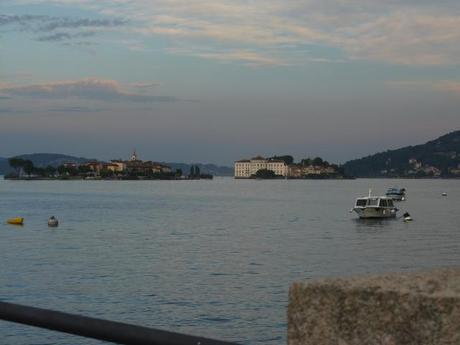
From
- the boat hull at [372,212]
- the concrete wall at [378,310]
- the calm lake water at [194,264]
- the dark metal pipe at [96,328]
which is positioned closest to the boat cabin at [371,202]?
the boat hull at [372,212]

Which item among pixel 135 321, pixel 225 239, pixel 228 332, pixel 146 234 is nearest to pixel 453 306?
pixel 228 332

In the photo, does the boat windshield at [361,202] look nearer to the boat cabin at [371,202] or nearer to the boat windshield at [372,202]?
the boat cabin at [371,202]

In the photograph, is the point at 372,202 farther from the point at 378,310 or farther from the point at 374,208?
the point at 378,310

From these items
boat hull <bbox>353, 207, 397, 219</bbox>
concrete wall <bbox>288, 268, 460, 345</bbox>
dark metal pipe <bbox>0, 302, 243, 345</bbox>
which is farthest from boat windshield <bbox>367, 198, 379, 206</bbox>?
concrete wall <bbox>288, 268, 460, 345</bbox>

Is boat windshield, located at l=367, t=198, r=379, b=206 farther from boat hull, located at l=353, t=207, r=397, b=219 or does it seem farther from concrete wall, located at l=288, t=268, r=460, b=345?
concrete wall, located at l=288, t=268, r=460, b=345

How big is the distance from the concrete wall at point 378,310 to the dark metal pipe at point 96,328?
1.16 feet

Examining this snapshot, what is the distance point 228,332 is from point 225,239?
3671 cm

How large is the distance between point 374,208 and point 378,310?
87.2m

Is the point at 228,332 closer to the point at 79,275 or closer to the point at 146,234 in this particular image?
the point at 79,275

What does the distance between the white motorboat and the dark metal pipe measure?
283ft

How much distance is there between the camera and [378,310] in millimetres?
2262

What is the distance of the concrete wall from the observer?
7.09ft

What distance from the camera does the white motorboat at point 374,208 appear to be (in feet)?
287

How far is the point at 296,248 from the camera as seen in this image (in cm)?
5175
